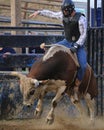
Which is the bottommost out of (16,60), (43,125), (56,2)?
(43,125)

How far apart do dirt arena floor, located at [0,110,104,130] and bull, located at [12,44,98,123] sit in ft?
1.44

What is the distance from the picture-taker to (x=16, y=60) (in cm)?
876

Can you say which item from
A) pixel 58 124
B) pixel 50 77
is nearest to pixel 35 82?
pixel 50 77

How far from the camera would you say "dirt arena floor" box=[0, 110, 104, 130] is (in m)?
7.45

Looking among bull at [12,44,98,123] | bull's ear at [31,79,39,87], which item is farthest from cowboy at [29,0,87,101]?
bull's ear at [31,79,39,87]

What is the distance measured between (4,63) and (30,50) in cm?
263

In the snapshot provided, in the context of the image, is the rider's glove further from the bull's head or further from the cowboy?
the bull's head

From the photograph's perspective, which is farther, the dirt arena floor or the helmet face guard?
the dirt arena floor

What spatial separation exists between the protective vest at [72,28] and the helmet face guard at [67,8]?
0.11 metres

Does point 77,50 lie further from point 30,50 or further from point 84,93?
point 30,50

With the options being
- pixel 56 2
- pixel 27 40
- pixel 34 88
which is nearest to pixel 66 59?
pixel 34 88

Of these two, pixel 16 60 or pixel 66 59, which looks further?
pixel 16 60

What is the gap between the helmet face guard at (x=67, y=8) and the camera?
727 cm

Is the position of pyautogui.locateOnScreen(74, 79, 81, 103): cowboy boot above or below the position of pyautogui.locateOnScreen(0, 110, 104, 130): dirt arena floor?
above
